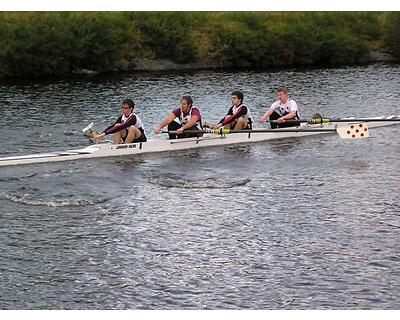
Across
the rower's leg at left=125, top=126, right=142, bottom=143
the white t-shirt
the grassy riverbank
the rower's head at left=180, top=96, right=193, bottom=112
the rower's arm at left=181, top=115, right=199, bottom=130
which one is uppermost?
the grassy riverbank

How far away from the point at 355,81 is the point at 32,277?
28063 mm

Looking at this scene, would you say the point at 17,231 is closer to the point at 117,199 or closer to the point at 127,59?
the point at 117,199

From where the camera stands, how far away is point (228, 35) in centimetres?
4606

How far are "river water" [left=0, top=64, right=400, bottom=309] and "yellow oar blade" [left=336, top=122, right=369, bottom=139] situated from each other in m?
0.41

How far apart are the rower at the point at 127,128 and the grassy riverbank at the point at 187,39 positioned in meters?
20.6

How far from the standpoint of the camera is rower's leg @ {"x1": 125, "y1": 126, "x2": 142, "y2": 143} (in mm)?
18266

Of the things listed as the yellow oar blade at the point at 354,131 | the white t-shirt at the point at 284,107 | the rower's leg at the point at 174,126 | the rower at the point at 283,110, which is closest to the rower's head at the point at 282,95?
the rower at the point at 283,110

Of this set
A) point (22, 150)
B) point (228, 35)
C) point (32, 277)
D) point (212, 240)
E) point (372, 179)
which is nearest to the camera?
point (32, 277)

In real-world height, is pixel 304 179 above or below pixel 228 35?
below

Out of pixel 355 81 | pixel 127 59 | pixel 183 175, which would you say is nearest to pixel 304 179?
pixel 183 175

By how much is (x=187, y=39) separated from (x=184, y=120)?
26.6 meters

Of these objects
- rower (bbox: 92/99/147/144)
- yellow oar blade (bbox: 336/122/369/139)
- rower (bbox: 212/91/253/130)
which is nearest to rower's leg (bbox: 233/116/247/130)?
rower (bbox: 212/91/253/130)

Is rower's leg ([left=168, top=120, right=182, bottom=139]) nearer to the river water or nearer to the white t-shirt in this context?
the river water

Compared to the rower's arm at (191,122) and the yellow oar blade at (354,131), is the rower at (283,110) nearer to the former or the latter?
the yellow oar blade at (354,131)
